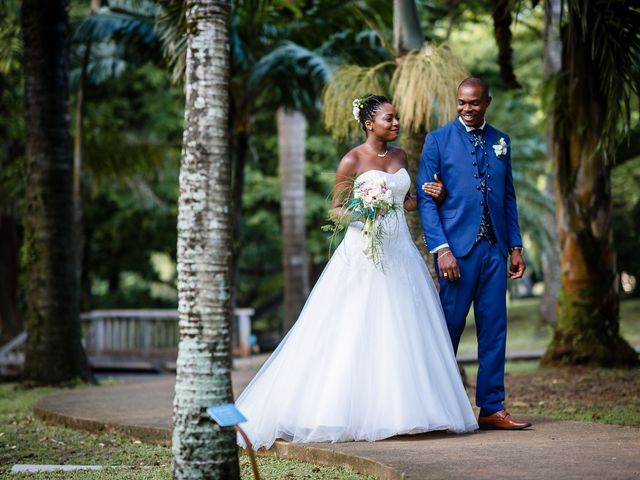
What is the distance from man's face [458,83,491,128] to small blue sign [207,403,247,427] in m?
2.82

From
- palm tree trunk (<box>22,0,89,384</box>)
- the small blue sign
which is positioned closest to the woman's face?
the small blue sign

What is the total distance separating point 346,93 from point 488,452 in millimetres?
4316

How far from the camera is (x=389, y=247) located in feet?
21.4

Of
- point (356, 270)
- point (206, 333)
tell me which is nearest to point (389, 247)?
point (356, 270)

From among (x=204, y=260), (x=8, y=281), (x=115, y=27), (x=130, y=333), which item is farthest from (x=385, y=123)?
(x=8, y=281)

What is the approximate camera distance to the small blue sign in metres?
4.55

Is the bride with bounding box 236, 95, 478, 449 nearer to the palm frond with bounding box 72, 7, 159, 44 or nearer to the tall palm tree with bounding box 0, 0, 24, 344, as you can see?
the palm frond with bounding box 72, 7, 159, 44

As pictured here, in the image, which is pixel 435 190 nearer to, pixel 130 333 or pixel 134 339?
pixel 130 333

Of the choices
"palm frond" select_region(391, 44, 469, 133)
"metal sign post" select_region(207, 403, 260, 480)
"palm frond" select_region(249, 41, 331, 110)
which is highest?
"palm frond" select_region(249, 41, 331, 110)

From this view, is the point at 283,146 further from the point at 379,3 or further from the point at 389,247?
the point at 389,247

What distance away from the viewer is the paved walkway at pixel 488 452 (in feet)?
16.0

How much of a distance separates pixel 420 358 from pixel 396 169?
4.41 ft

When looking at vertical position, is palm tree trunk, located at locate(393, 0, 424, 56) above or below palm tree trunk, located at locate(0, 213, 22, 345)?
above

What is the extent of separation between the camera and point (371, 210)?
6422 mm
